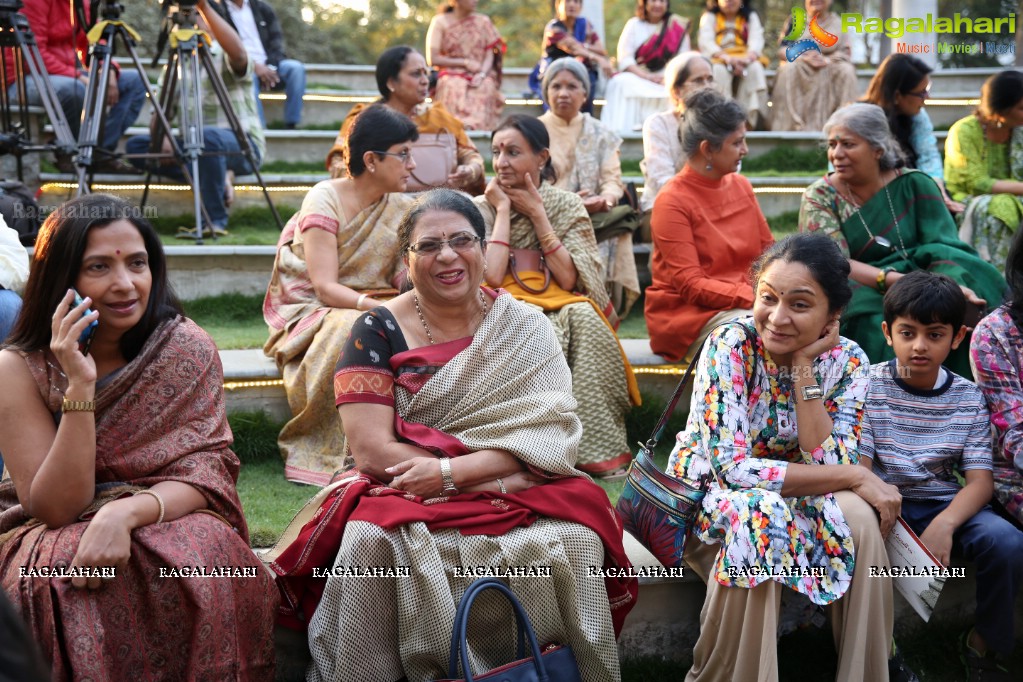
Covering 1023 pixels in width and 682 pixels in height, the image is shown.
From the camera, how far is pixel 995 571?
287cm

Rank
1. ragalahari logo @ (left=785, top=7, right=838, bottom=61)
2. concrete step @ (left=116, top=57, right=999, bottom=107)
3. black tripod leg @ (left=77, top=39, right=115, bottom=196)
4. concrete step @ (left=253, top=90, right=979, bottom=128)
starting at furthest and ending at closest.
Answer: concrete step @ (left=116, top=57, right=999, bottom=107)
ragalahari logo @ (left=785, top=7, right=838, bottom=61)
concrete step @ (left=253, top=90, right=979, bottom=128)
black tripod leg @ (left=77, top=39, right=115, bottom=196)

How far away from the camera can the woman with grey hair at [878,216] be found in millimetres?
4059

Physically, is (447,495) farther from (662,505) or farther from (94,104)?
(94,104)

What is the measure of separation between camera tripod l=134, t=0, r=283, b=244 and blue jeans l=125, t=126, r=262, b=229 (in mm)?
55

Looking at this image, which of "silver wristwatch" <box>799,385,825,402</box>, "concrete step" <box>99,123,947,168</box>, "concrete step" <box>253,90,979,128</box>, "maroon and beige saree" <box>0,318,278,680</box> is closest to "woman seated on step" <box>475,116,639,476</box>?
"silver wristwatch" <box>799,385,825,402</box>

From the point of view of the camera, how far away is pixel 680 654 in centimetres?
300

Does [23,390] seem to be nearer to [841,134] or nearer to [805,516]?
[805,516]

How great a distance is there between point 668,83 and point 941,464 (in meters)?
3.27

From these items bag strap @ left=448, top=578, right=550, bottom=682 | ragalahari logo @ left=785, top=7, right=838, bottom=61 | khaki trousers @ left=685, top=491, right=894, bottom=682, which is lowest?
khaki trousers @ left=685, top=491, right=894, bottom=682

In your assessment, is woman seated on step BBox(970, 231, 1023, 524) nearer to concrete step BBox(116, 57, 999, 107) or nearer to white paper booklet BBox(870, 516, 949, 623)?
white paper booklet BBox(870, 516, 949, 623)

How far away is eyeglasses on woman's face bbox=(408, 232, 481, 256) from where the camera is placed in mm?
2830

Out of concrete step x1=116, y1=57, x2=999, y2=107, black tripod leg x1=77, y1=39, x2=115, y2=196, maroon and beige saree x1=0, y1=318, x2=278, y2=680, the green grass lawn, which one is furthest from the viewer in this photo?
concrete step x1=116, y1=57, x2=999, y2=107

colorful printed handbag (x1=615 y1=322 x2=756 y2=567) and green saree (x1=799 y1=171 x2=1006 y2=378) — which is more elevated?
green saree (x1=799 y1=171 x2=1006 y2=378)

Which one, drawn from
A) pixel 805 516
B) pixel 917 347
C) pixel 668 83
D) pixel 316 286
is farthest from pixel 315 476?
pixel 668 83
